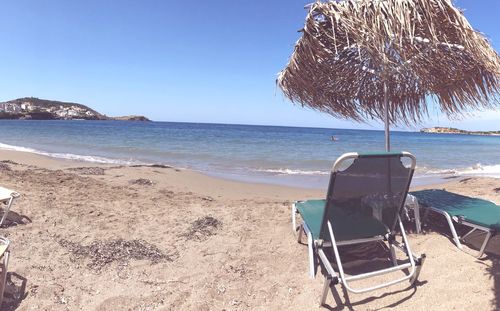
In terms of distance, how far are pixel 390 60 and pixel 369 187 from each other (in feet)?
5.01

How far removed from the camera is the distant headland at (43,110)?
262 feet

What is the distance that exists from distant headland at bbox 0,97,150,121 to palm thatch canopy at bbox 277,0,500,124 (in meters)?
89.4

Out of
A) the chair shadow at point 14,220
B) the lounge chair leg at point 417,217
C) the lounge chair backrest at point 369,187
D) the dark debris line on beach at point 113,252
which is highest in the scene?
the lounge chair backrest at point 369,187

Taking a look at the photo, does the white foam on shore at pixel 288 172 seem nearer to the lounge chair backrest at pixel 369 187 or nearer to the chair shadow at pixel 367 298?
the lounge chair backrest at pixel 369 187

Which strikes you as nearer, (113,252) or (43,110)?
(113,252)

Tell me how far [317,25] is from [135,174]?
7.52m

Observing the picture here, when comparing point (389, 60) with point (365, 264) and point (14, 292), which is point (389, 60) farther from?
point (14, 292)

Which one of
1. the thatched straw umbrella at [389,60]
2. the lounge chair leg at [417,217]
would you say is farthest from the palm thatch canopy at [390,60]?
the lounge chair leg at [417,217]

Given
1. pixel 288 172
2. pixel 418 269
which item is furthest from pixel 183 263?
pixel 288 172

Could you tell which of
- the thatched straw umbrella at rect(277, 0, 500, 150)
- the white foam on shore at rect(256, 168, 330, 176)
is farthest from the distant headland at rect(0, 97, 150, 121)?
the thatched straw umbrella at rect(277, 0, 500, 150)

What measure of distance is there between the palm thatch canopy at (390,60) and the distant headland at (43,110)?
89.4 metres

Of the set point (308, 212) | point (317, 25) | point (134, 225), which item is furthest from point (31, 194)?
point (317, 25)

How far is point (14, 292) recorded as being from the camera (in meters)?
2.79

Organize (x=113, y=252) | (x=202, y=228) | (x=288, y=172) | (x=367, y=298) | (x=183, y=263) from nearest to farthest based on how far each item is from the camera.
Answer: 1. (x=367, y=298)
2. (x=183, y=263)
3. (x=113, y=252)
4. (x=202, y=228)
5. (x=288, y=172)
